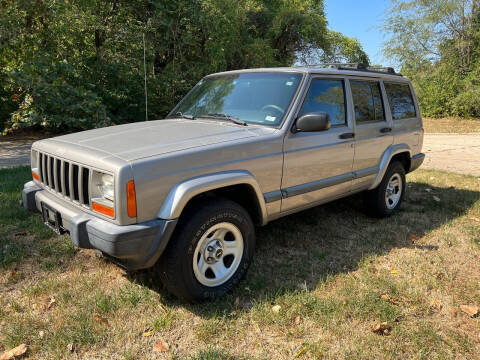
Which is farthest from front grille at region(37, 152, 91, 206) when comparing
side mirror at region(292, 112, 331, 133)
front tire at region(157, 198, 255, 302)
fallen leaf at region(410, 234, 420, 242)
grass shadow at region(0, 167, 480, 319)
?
fallen leaf at region(410, 234, 420, 242)

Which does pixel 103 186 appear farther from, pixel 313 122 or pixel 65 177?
pixel 313 122

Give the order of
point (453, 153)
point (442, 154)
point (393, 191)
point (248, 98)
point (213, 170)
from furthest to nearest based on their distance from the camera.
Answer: point (453, 153) < point (442, 154) < point (393, 191) < point (248, 98) < point (213, 170)

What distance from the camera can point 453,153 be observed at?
35.2 feet

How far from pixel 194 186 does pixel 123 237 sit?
1.93 feet

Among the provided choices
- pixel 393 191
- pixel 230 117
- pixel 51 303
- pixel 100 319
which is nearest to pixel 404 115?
pixel 393 191

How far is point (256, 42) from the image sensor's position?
53.2 feet

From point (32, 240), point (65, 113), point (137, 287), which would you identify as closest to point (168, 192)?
point (137, 287)

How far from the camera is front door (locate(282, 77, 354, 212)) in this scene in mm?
3445

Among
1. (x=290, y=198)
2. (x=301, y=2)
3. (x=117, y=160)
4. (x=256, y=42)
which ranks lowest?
(x=290, y=198)

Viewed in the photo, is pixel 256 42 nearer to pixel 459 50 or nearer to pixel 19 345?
pixel 459 50

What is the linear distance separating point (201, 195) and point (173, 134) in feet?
1.96

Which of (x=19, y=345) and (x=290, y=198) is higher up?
(x=290, y=198)

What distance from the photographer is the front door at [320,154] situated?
11.3 feet

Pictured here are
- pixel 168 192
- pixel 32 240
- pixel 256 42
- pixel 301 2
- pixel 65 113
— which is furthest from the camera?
pixel 301 2
